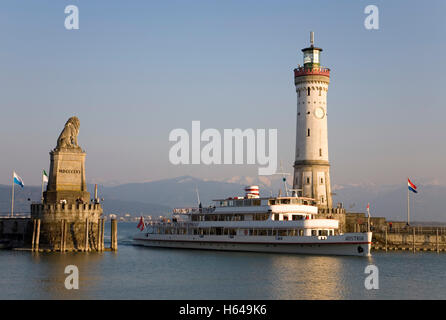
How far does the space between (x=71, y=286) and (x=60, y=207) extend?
22.4 metres

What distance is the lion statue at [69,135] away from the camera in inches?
2554

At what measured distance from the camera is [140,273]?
49.2m

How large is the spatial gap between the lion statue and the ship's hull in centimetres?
1958

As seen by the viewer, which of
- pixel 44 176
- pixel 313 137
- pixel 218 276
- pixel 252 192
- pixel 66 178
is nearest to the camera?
pixel 218 276

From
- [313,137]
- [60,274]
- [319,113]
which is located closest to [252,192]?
[313,137]

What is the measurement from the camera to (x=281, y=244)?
6581 centimetres

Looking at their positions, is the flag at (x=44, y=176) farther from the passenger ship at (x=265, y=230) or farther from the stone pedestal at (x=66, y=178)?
the passenger ship at (x=265, y=230)

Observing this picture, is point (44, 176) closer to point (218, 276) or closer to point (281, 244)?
point (281, 244)

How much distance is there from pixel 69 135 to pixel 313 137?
32.2 meters

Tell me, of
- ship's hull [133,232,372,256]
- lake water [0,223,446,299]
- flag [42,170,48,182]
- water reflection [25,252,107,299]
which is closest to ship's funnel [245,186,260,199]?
ship's hull [133,232,372,256]

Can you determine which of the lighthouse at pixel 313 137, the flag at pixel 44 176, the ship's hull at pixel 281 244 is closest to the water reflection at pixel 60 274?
the flag at pixel 44 176

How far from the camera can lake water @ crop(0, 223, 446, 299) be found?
1535 inches
